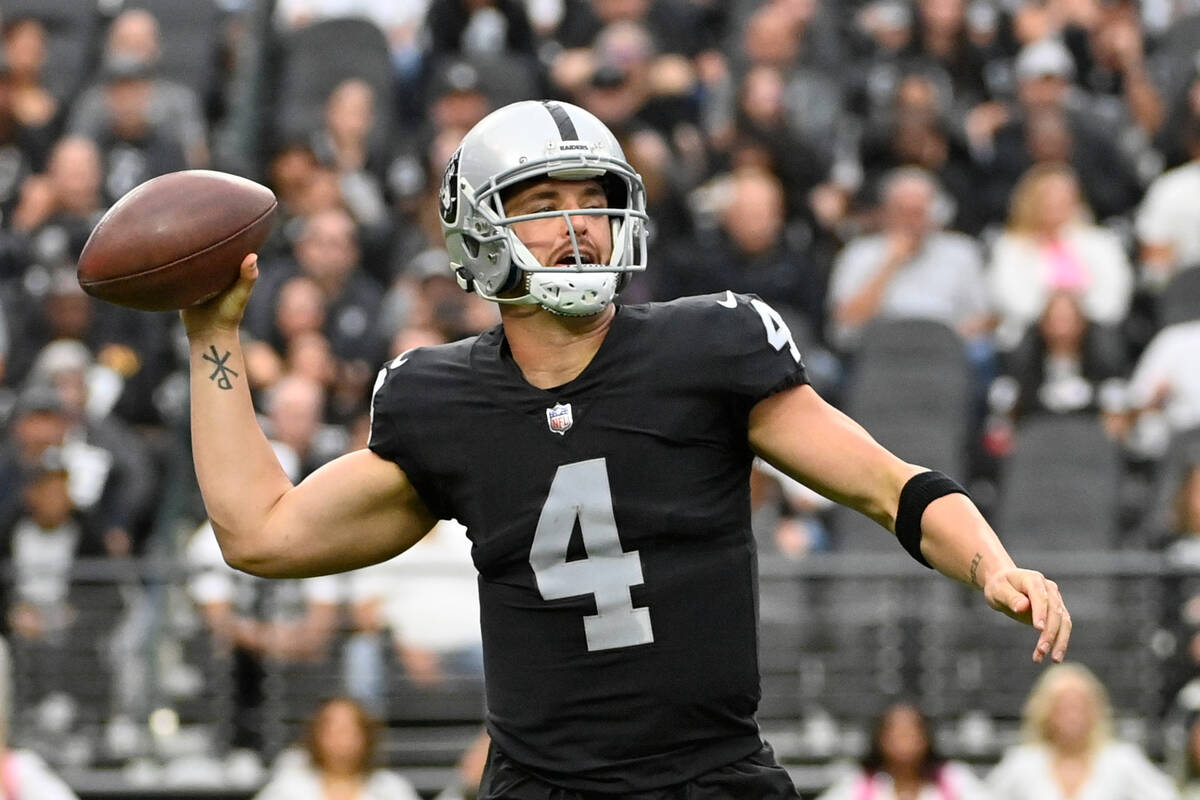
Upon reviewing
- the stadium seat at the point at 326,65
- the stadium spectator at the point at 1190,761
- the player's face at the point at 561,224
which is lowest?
the stadium spectator at the point at 1190,761

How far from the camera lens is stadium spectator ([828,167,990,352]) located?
955 cm

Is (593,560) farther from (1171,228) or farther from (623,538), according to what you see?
(1171,228)

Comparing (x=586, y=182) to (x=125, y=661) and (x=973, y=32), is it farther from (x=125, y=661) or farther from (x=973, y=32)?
(x=973, y=32)

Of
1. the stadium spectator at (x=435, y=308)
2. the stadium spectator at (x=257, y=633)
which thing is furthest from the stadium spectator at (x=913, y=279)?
the stadium spectator at (x=257, y=633)

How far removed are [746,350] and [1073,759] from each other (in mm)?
4525

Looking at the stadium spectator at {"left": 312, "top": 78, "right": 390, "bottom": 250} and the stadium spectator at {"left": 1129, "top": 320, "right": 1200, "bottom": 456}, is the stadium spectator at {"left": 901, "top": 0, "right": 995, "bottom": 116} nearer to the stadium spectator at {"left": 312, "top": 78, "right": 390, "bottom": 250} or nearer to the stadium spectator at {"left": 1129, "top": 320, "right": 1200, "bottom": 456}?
the stadium spectator at {"left": 1129, "top": 320, "right": 1200, "bottom": 456}

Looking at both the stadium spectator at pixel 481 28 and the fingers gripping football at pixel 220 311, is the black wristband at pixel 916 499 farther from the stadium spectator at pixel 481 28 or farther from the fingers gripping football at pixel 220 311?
the stadium spectator at pixel 481 28

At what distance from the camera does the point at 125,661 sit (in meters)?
8.46

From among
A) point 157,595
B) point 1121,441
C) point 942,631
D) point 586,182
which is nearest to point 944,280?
point 1121,441

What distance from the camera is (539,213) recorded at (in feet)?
12.1

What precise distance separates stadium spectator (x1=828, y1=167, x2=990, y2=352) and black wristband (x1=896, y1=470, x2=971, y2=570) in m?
5.94

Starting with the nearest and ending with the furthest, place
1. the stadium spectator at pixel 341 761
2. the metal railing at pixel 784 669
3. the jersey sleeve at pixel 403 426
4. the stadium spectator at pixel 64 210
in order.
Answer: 1. the jersey sleeve at pixel 403 426
2. the stadium spectator at pixel 341 761
3. the metal railing at pixel 784 669
4. the stadium spectator at pixel 64 210

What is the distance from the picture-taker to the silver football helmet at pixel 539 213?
3.63m

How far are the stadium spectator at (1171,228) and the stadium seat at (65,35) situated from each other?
6129 mm
